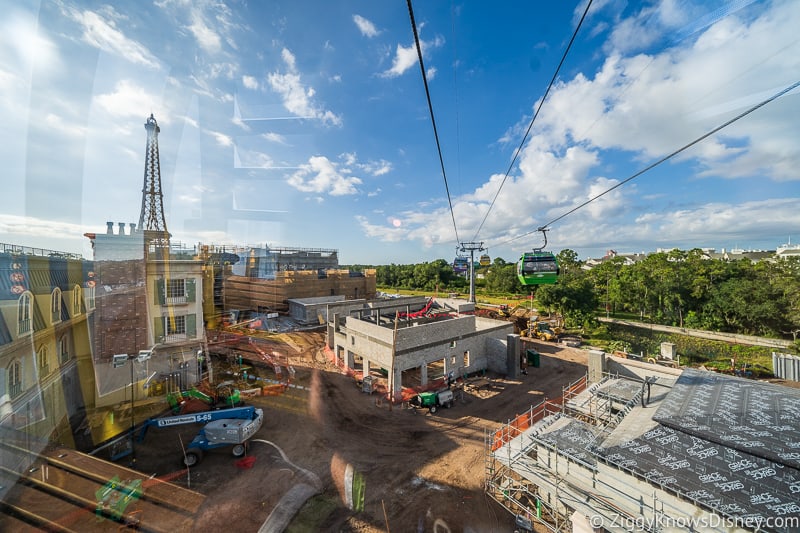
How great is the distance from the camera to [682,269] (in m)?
35.9

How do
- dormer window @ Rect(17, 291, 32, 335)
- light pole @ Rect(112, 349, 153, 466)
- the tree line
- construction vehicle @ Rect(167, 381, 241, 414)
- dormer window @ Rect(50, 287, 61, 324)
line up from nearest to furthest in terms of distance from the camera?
dormer window @ Rect(17, 291, 32, 335) < dormer window @ Rect(50, 287, 61, 324) < light pole @ Rect(112, 349, 153, 466) < construction vehicle @ Rect(167, 381, 241, 414) < the tree line

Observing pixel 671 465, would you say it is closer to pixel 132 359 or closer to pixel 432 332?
pixel 432 332

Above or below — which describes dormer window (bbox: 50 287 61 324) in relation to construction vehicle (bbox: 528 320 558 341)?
above

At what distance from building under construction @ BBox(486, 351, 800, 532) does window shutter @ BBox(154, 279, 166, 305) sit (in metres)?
18.0

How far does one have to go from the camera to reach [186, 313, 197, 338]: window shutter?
52.4 ft

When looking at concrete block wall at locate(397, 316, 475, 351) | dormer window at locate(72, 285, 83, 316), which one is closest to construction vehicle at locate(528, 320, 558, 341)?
concrete block wall at locate(397, 316, 475, 351)

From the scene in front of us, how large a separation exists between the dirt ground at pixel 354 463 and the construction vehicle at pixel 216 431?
0.42 metres

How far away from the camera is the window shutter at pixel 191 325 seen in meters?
16.0

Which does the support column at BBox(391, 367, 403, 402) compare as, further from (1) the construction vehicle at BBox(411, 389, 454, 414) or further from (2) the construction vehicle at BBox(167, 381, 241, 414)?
(2) the construction vehicle at BBox(167, 381, 241, 414)

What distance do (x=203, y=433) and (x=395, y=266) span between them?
250 feet

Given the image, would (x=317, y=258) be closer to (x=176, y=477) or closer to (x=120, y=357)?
(x=120, y=357)

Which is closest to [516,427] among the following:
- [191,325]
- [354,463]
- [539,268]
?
[354,463]

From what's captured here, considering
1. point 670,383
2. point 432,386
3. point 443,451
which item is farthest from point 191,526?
point 670,383

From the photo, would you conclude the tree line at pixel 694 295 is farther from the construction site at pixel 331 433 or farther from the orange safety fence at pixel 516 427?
the orange safety fence at pixel 516 427
